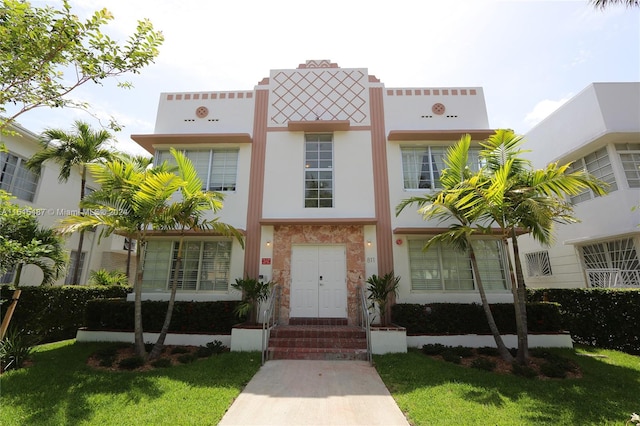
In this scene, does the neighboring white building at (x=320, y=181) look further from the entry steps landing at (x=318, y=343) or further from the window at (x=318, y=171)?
the entry steps landing at (x=318, y=343)

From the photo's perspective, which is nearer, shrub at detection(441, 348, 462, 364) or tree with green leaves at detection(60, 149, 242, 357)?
tree with green leaves at detection(60, 149, 242, 357)

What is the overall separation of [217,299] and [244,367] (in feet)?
10.8

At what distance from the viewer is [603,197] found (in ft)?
30.9

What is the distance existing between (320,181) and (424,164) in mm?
3531

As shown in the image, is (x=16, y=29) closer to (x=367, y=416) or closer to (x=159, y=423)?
(x=159, y=423)

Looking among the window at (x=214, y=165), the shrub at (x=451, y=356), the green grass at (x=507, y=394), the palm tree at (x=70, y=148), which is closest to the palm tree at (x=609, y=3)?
the green grass at (x=507, y=394)

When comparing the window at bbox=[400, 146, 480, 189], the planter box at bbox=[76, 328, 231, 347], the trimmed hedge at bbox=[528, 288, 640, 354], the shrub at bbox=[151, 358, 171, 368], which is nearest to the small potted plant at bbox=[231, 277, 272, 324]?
the planter box at bbox=[76, 328, 231, 347]

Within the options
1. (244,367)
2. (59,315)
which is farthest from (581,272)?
(59,315)

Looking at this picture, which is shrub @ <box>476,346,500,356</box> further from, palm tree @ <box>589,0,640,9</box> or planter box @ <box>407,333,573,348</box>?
palm tree @ <box>589,0,640,9</box>

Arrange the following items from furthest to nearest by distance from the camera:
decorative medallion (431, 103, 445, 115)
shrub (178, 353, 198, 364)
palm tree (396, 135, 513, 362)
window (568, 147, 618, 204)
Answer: decorative medallion (431, 103, 445, 115), window (568, 147, 618, 204), palm tree (396, 135, 513, 362), shrub (178, 353, 198, 364)

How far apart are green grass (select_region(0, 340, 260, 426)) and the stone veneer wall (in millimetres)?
2892

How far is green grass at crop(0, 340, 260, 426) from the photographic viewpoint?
12.7 feet

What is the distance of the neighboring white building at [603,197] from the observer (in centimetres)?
881

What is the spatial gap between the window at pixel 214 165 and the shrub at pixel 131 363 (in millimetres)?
5230
